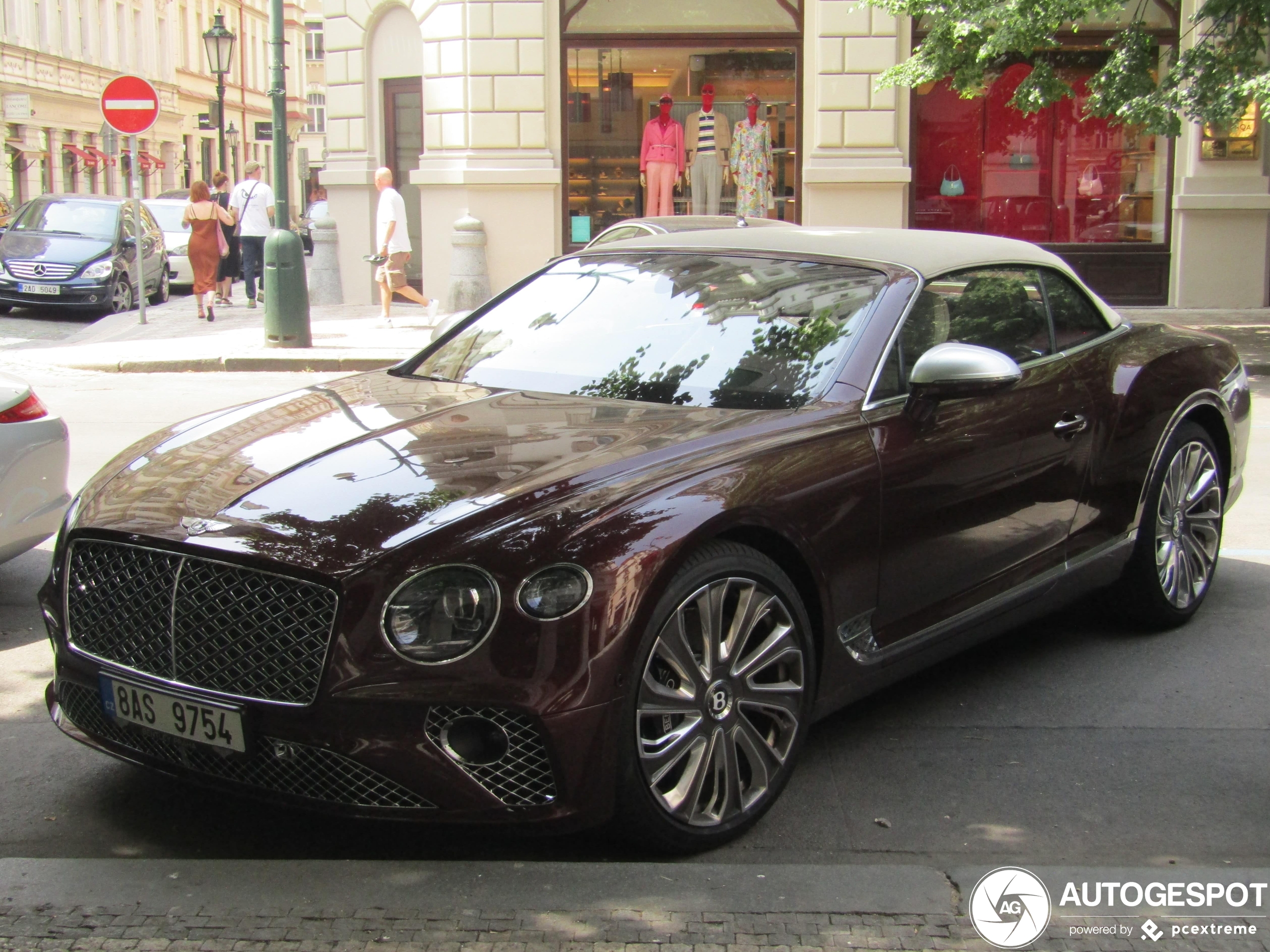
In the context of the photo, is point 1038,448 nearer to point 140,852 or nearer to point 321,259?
point 140,852

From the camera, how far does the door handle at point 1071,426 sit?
4730mm

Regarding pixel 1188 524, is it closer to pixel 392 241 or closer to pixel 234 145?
pixel 392 241

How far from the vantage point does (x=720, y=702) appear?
11.6ft

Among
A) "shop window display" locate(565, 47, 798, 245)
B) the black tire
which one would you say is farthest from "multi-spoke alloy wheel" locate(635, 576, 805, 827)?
"shop window display" locate(565, 47, 798, 245)

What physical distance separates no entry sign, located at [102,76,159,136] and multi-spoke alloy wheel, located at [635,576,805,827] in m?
15.2

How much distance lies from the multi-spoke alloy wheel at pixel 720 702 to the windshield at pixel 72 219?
19379 mm

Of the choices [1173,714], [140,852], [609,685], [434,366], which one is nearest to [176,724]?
[140,852]

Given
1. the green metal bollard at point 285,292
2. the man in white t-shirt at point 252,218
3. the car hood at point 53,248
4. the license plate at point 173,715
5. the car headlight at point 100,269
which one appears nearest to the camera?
the license plate at point 173,715

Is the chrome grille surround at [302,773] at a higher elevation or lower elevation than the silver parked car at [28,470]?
lower

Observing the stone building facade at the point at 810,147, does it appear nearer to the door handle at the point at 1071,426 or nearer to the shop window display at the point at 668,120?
the shop window display at the point at 668,120

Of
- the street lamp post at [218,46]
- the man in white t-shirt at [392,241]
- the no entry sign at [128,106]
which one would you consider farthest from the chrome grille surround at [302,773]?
the street lamp post at [218,46]

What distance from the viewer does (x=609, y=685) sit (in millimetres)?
3225

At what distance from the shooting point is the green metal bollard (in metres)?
14.9

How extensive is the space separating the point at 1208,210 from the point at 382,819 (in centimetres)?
Answer: 1765
